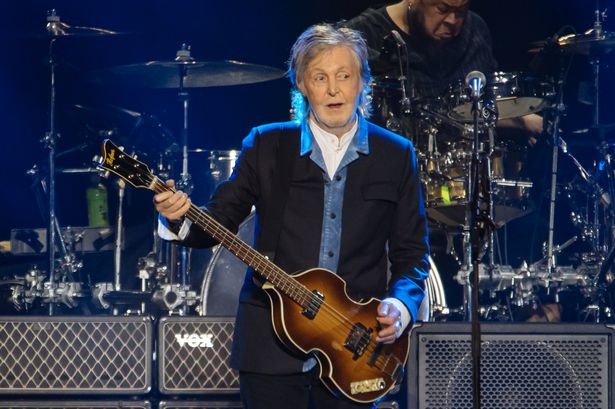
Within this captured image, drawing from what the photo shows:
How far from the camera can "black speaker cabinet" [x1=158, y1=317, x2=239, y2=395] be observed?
4281 millimetres

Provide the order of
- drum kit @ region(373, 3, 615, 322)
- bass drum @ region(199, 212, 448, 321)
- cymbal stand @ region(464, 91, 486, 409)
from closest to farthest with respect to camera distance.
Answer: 1. cymbal stand @ region(464, 91, 486, 409)
2. bass drum @ region(199, 212, 448, 321)
3. drum kit @ region(373, 3, 615, 322)

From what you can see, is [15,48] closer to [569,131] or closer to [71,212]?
[71,212]

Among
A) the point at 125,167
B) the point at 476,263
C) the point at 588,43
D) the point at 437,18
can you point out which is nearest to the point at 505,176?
the point at 588,43

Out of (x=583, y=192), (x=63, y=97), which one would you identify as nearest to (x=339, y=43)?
(x=583, y=192)

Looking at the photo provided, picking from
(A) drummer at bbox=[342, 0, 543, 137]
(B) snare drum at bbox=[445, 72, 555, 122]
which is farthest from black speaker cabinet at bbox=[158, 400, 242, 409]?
(A) drummer at bbox=[342, 0, 543, 137]

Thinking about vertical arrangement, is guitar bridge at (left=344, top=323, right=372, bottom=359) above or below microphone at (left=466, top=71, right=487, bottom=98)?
below

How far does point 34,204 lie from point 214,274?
9.69ft

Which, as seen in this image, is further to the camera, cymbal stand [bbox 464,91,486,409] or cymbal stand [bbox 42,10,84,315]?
cymbal stand [bbox 42,10,84,315]

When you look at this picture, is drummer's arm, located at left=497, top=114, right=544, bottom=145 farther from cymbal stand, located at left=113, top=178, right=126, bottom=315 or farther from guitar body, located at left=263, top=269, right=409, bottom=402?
guitar body, located at left=263, top=269, right=409, bottom=402

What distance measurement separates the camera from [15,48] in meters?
7.36

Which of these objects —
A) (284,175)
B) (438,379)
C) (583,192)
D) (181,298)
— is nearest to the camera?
(284,175)

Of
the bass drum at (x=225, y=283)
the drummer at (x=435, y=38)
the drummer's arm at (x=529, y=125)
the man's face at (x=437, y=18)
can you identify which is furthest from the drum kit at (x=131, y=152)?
the drummer's arm at (x=529, y=125)

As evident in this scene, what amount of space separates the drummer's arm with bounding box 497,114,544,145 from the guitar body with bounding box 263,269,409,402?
3.56m

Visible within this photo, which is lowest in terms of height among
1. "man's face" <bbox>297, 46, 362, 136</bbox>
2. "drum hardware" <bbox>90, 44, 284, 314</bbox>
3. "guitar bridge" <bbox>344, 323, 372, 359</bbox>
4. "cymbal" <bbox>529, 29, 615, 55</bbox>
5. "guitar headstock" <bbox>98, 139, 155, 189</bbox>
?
"guitar bridge" <bbox>344, 323, 372, 359</bbox>
